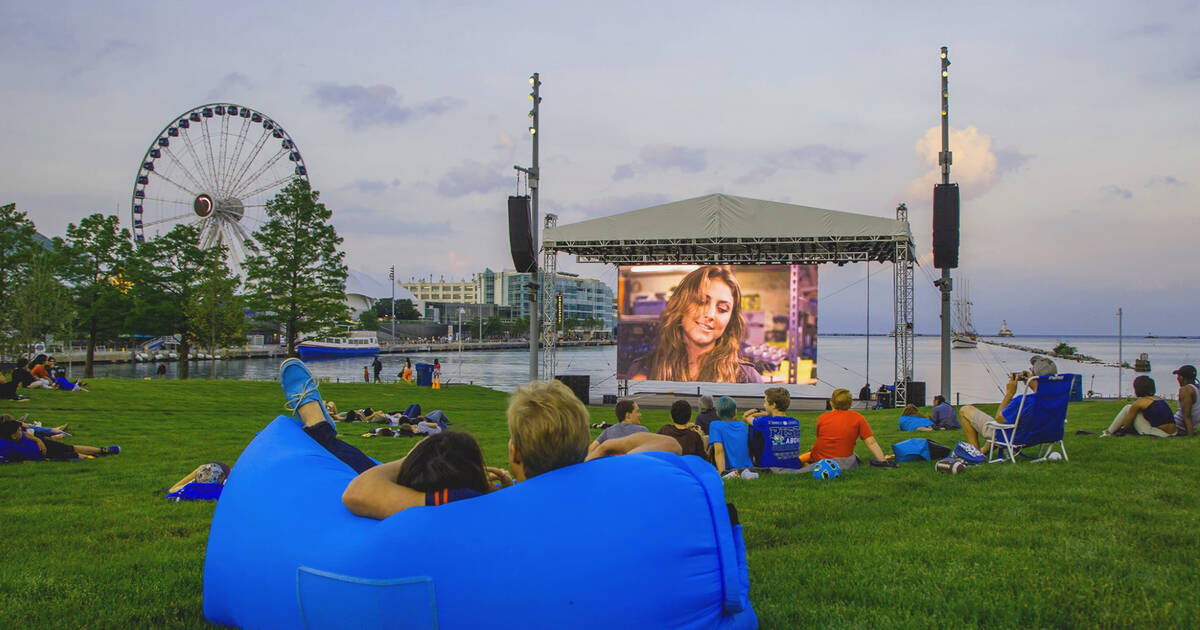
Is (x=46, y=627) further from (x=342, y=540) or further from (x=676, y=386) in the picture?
(x=676, y=386)

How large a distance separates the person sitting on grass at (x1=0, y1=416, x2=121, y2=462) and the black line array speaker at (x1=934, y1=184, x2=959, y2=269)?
622 inches

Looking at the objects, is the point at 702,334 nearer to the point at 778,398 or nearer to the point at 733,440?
the point at 778,398

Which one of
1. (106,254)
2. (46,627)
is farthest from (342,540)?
(106,254)

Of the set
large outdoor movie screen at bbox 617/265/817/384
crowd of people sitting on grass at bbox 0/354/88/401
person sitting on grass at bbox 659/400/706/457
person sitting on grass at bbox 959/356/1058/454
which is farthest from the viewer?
large outdoor movie screen at bbox 617/265/817/384

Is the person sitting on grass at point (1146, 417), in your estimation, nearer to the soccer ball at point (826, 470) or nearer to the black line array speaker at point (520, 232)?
the soccer ball at point (826, 470)

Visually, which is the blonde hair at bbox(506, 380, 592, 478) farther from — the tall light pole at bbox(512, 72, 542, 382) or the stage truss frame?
the stage truss frame

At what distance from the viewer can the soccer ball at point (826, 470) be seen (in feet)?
20.1

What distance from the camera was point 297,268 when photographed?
29.9 meters

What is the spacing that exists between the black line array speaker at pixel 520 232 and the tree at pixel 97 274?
22.1 metres

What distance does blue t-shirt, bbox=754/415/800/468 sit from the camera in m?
6.47

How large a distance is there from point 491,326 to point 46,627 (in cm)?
12901

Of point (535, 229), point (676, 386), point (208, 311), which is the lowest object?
point (676, 386)

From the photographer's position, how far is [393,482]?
2365 mm

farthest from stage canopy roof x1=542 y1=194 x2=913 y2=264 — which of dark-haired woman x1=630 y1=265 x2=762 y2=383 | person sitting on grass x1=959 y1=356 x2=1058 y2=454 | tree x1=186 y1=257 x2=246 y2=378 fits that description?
tree x1=186 y1=257 x2=246 y2=378
